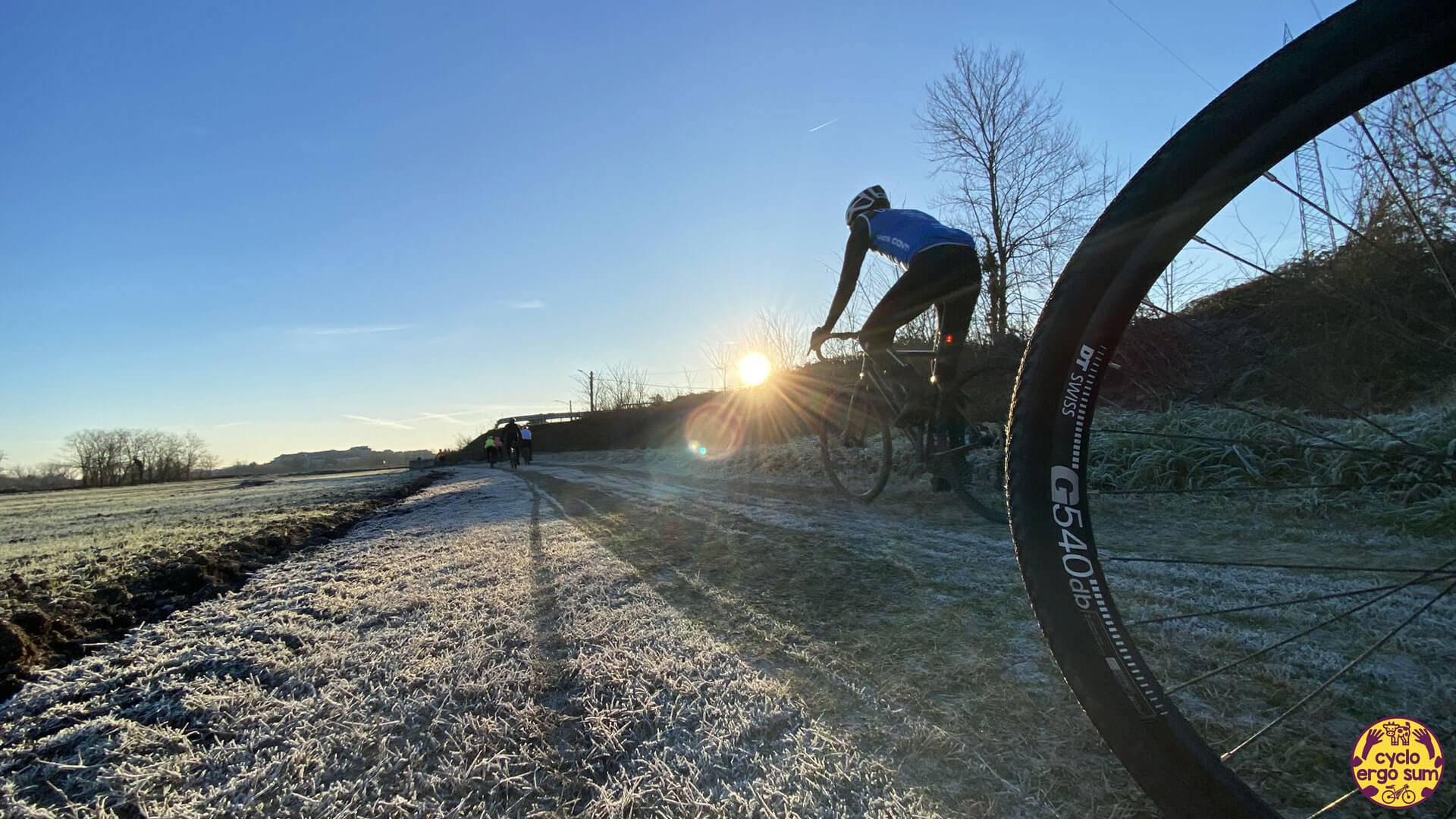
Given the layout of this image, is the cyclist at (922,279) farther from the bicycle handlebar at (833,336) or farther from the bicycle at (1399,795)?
the bicycle at (1399,795)

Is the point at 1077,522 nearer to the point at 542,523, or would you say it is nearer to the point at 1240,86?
the point at 1240,86

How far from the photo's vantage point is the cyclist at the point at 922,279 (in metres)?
3.43

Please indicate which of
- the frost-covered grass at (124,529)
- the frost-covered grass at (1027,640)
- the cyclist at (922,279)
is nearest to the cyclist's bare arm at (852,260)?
the cyclist at (922,279)

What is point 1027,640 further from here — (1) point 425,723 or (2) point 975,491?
(2) point 975,491

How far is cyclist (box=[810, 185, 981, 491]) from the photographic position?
11.3ft

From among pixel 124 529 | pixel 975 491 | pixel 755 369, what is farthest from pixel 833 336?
pixel 755 369

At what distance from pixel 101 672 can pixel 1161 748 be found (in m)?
2.02

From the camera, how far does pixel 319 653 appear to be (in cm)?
137

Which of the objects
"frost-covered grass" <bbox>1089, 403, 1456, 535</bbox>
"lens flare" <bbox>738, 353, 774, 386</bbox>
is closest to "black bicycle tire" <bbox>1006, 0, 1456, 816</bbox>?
"frost-covered grass" <bbox>1089, 403, 1456, 535</bbox>

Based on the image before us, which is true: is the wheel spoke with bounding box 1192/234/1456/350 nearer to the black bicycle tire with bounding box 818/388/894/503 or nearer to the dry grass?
the dry grass

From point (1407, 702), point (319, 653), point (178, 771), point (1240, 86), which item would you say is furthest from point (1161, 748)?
point (319, 653)

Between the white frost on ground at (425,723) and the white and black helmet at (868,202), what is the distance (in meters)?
3.32

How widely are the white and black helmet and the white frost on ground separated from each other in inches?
131

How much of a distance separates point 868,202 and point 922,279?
39.2 inches
